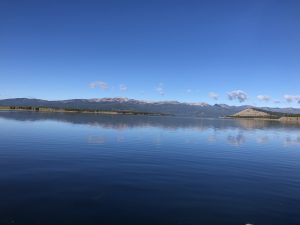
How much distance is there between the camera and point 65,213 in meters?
17.3

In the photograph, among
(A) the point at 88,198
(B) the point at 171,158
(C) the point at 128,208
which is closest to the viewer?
(C) the point at 128,208

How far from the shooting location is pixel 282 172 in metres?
34.4

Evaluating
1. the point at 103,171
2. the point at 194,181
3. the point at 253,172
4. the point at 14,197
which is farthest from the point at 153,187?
the point at 253,172

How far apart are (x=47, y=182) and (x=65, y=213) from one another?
748cm

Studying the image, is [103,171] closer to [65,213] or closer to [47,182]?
[47,182]

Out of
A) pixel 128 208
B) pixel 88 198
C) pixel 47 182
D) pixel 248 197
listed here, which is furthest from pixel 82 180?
pixel 248 197

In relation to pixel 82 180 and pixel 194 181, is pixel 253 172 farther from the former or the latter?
pixel 82 180

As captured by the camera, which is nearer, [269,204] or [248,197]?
[269,204]

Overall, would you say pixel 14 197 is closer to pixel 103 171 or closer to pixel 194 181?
pixel 103 171

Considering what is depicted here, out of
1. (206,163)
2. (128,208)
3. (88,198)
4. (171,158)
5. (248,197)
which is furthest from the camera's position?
(171,158)

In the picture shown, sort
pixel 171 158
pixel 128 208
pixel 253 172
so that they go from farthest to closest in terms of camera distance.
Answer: pixel 171 158 < pixel 253 172 < pixel 128 208

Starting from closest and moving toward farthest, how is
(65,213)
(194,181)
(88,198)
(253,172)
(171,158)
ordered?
(65,213) < (88,198) < (194,181) < (253,172) < (171,158)

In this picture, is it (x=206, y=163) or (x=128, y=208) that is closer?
(x=128, y=208)

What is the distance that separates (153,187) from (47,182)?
8266mm
